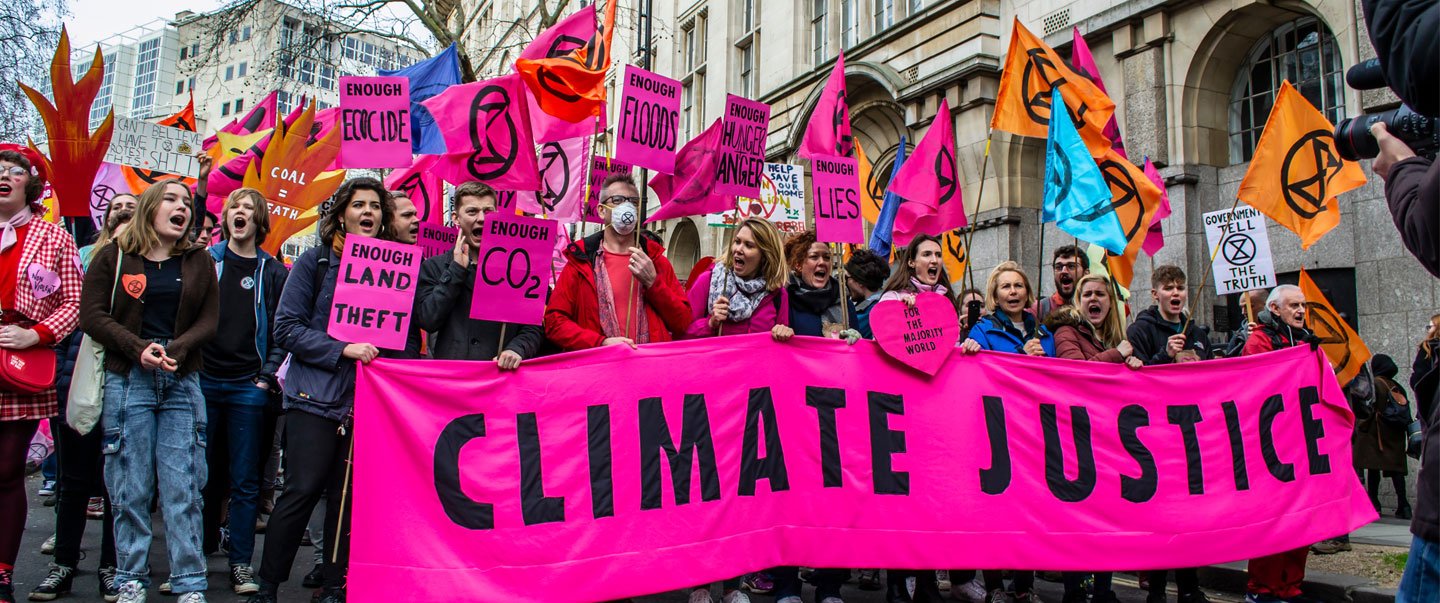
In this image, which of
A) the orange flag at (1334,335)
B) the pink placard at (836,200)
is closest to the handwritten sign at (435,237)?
the pink placard at (836,200)

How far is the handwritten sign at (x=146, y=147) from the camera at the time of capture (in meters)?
8.55

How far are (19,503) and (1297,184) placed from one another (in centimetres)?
758

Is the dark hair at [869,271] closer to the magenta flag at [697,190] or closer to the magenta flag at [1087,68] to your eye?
the magenta flag at [697,190]

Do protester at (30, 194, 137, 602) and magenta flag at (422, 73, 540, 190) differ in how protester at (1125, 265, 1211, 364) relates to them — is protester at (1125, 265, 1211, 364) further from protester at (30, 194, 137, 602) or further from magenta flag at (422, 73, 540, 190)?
protester at (30, 194, 137, 602)

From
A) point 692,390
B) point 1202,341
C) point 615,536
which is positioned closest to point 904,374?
point 692,390

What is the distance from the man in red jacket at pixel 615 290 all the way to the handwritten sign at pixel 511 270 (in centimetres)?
22

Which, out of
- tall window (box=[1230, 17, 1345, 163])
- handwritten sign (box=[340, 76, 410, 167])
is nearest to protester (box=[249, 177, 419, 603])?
handwritten sign (box=[340, 76, 410, 167])

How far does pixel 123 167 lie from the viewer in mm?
9461

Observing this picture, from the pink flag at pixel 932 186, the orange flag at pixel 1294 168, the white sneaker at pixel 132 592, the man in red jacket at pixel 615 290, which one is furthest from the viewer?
the pink flag at pixel 932 186

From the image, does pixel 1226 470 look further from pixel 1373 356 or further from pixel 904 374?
pixel 1373 356

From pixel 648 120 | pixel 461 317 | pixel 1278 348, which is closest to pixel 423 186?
pixel 648 120

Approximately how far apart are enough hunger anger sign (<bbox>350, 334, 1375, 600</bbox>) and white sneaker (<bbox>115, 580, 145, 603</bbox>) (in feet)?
3.92

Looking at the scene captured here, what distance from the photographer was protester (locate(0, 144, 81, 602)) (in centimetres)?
434

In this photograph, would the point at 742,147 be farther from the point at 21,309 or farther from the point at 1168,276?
the point at 21,309
